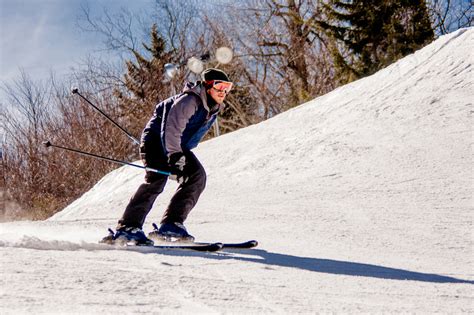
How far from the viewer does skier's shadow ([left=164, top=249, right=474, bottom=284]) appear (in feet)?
11.2

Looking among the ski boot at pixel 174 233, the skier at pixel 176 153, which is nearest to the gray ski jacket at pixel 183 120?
the skier at pixel 176 153

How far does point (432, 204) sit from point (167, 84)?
1001 inches

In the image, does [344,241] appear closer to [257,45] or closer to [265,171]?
[265,171]

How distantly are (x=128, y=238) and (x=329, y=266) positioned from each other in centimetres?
150

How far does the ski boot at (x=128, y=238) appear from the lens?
13.4 feet

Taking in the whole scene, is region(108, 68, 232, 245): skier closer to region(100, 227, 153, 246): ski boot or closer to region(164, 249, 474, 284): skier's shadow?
region(100, 227, 153, 246): ski boot

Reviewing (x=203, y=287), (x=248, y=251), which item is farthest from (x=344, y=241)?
(x=203, y=287)

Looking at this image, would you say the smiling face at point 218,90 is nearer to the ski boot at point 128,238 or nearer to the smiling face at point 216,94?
the smiling face at point 216,94

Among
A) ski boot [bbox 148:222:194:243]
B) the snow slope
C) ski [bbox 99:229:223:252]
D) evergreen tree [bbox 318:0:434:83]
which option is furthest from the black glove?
evergreen tree [bbox 318:0:434:83]

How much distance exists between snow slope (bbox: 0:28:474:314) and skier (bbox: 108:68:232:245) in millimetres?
454

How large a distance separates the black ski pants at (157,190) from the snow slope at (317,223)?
0.45m

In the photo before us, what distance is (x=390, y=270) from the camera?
3635 millimetres

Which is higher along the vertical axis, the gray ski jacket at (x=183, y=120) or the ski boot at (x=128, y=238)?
the gray ski jacket at (x=183, y=120)

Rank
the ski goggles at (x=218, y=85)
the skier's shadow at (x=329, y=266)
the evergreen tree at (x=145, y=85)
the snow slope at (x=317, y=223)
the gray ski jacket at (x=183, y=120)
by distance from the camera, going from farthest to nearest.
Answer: the evergreen tree at (x=145, y=85) → the ski goggles at (x=218, y=85) → the gray ski jacket at (x=183, y=120) → the skier's shadow at (x=329, y=266) → the snow slope at (x=317, y=223)
